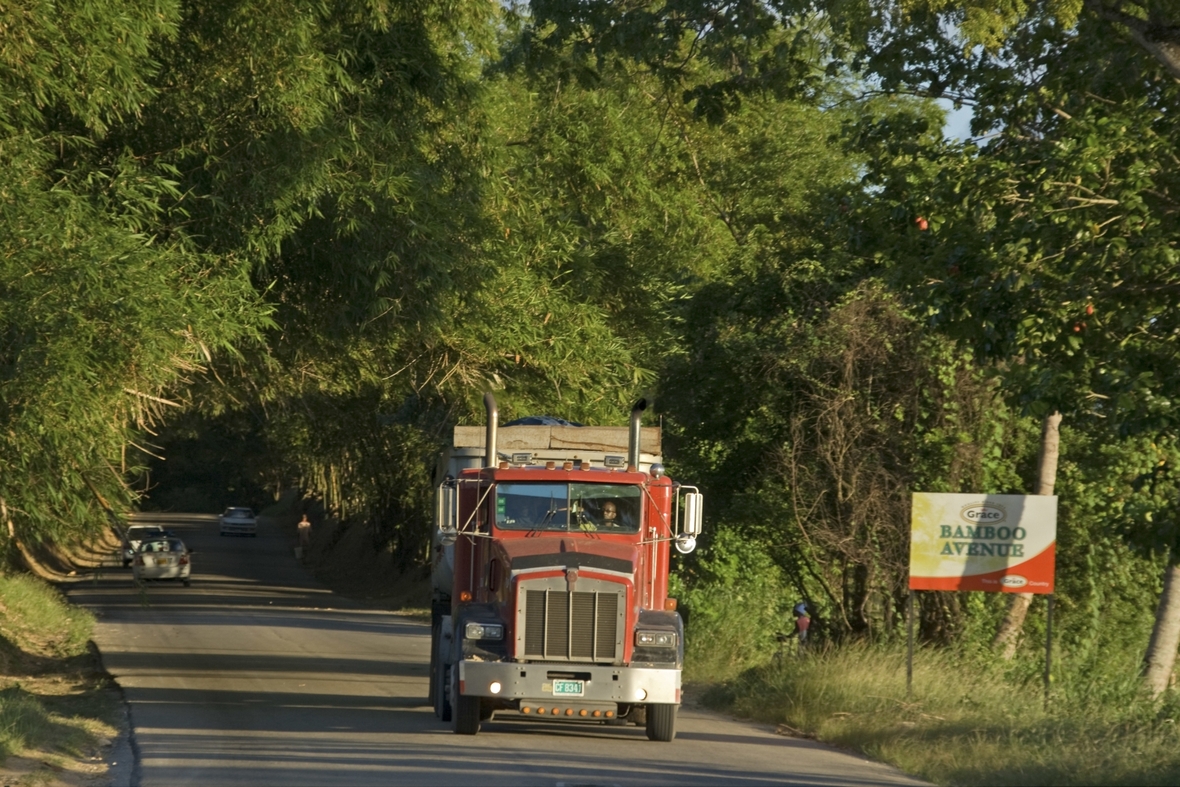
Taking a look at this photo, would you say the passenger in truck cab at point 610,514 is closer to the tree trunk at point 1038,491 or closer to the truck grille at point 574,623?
the truck grille at point 574,623

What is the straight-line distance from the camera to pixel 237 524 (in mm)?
78812

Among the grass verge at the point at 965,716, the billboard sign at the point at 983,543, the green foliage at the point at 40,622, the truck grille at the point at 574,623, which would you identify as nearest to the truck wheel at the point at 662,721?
the truck grille at the point at 574,623

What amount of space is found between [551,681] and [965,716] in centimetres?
400

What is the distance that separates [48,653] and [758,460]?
1217 cm

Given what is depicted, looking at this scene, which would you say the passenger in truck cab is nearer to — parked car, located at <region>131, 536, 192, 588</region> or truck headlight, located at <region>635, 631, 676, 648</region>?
truck headlight, located at <region>635, 631, 676, 648</region>

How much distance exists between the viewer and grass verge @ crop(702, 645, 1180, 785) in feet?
36.7

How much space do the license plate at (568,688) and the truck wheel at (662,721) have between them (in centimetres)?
86

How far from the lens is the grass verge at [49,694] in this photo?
1174 centimetres

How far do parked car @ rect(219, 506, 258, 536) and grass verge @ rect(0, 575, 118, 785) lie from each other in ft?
151

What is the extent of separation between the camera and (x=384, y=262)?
16906mm

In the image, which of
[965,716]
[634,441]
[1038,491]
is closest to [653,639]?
[634,441]

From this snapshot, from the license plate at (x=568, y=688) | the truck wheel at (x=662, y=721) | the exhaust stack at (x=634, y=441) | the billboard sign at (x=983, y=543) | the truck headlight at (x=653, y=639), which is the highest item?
the exhaust stack at (x=634, y=441)

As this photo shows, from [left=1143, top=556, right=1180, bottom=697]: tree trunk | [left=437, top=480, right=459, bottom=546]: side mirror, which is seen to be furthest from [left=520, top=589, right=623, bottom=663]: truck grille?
[left=1143, top=556, right=1180, bottom=697]: tree trunk

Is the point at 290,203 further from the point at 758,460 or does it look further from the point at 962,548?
the point at 758,460
